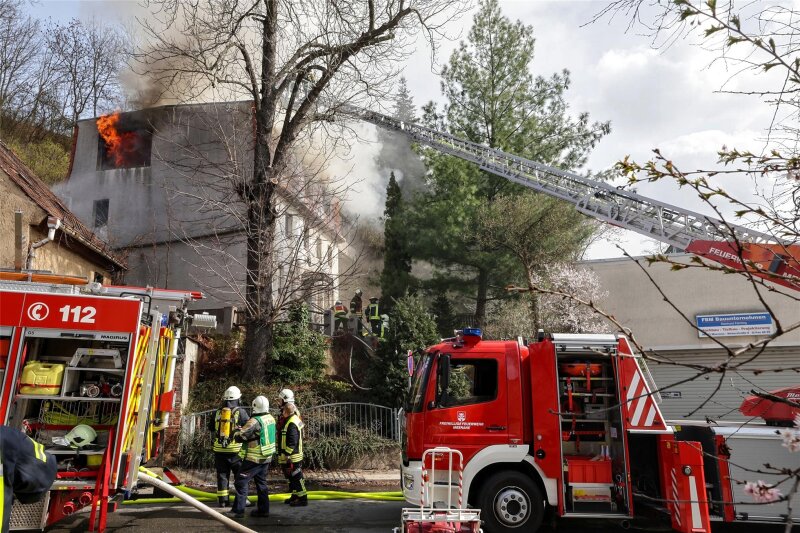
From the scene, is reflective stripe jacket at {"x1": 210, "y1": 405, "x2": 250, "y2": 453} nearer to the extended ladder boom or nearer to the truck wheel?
the truck wheel

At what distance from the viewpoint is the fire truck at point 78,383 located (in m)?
6.14

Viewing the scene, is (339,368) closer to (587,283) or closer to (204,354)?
(204,354)

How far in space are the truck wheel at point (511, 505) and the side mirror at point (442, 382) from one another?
1.07m

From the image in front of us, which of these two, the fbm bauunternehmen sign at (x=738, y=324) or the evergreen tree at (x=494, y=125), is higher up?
the evergreen tree at (x=494, y=125)

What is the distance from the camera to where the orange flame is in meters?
23.4

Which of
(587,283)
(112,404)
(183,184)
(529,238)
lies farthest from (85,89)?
(112,404)

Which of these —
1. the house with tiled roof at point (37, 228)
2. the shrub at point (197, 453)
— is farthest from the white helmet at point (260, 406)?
the house with tiled roof at point (37, 228)

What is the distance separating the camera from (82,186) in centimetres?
2361

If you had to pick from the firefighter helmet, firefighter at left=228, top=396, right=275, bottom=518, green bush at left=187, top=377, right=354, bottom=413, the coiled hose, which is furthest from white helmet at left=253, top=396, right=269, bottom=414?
green bush at left=187, top=377, right=354, bottom=413

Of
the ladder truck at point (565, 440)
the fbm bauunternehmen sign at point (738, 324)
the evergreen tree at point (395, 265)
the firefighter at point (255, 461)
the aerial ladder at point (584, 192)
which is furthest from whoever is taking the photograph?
the evergreen tree at point (395, 265)

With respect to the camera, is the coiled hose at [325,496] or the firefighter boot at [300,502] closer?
the firefighter boot at [300,502]

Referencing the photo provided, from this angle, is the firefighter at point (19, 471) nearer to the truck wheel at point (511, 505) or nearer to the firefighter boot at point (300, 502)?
the truck wheel at point (511, 505)

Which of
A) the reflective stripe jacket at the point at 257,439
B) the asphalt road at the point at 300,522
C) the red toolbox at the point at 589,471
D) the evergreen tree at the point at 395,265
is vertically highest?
the evergreen tree at the point at 395,265

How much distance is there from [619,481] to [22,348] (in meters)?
6.56
